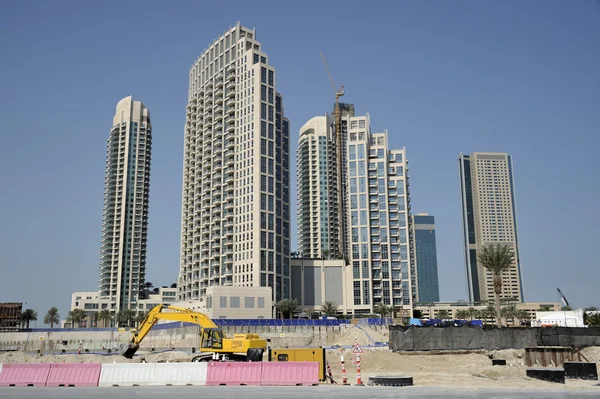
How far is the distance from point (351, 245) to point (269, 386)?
6160 inches

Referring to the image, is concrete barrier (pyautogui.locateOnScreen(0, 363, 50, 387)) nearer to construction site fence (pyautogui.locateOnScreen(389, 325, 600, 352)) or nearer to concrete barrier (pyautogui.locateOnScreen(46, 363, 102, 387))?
concrete barrier (pyautogui.locateOnScreen(46, 363, 102, 387))

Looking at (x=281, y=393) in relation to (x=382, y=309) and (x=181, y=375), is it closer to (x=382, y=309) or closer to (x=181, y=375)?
(x=181, y=375)

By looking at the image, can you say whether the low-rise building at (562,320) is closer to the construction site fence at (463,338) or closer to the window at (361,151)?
the construction site fence at (463,338)

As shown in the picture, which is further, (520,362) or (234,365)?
(520,362)

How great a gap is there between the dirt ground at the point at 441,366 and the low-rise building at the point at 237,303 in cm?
6607

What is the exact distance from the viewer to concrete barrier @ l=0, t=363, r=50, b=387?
35969 mm

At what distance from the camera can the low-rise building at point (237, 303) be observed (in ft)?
452

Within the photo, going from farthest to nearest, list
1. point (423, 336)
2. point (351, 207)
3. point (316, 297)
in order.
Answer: point (351, 207), point (316, 297), point (423, 336)

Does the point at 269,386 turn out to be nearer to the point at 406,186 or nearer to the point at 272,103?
the point at 272,103

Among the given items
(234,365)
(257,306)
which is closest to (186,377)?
(234,365)

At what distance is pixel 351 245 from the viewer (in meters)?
190

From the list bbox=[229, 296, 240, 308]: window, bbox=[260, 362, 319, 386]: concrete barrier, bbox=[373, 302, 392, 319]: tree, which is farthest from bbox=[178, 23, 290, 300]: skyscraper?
bbox=[260, 362, 319, 386]: concrete barrier

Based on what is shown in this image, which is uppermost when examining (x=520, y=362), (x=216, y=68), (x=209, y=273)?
(x=216, y=68)

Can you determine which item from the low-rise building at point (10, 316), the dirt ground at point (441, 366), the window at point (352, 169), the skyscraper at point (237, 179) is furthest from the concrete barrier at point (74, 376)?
the window at point (352, 169)
